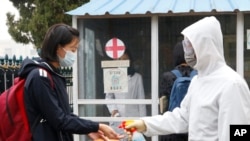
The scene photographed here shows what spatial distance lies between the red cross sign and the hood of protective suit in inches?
139

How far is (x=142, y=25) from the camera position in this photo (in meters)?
6.14

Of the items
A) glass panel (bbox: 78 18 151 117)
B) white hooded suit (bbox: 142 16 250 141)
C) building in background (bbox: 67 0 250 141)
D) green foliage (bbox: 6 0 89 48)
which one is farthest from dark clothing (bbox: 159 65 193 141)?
green foliage (bbox: 6 0 89 48)

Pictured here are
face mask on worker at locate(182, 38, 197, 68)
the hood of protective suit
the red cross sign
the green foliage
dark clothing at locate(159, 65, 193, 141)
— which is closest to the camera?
the hood of protective suit

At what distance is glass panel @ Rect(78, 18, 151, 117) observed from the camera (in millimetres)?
6141

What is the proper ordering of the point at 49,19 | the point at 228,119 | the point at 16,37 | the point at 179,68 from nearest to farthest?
the point at 228,119 → the point at 179,68 → the point at 49,19 → the point at 16,37

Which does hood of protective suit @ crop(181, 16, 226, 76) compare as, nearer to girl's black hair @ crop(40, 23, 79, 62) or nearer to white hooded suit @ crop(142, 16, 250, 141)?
white hooded suit @ crop(142, 16, 250, 141)

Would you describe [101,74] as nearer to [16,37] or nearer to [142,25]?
[142,25]

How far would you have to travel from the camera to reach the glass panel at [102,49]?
20.1 ft

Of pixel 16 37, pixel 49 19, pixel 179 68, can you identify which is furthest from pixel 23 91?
pixel 16 37

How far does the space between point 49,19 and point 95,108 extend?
6335mm

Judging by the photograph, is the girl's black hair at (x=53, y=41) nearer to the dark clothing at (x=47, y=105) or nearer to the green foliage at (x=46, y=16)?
the dark clothing at (x=47, y=105)

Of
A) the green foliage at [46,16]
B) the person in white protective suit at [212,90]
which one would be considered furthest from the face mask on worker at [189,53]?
the green foliage at [46,16]

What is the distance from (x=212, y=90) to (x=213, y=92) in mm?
17

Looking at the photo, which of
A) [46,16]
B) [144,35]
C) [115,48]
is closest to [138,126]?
[115,48]
